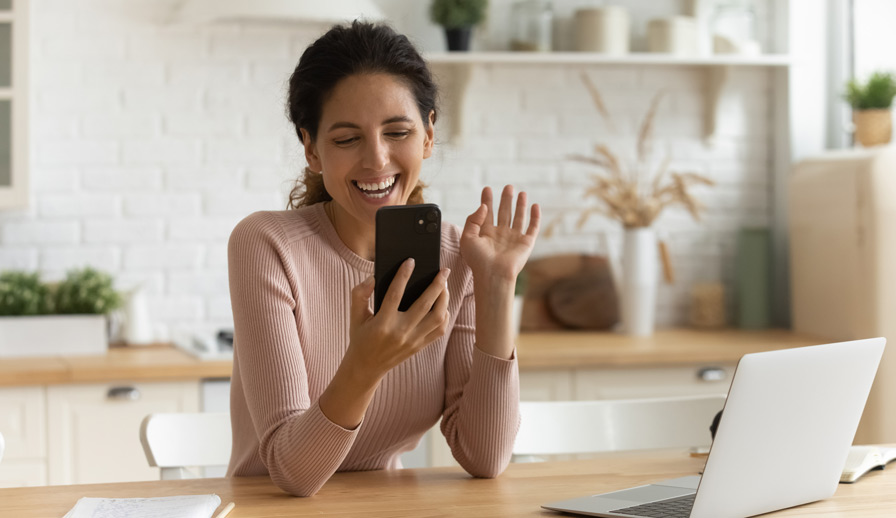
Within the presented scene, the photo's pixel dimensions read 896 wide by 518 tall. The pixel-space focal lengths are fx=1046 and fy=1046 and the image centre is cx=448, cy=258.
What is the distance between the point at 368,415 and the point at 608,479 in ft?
1.28

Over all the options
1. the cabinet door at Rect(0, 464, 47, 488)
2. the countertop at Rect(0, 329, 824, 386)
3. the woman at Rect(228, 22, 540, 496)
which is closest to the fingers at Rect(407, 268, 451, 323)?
the woman at Rect(228, 22, 540, 496)

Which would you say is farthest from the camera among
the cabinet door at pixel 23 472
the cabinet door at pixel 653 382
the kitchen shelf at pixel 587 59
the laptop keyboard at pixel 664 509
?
the kitchen shelf at pixel 587 59

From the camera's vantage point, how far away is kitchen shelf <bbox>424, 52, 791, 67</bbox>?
3.30 meters

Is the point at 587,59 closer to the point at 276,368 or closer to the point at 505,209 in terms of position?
the point at 505,209

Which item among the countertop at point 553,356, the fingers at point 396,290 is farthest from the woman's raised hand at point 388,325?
the countertop at point 553,356

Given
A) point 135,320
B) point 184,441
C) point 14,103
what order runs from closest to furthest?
point 184,441, point 14,103, point 135,320

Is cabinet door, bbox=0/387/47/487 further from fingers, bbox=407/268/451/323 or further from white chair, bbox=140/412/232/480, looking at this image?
fingers, bbox=407/268/451/323

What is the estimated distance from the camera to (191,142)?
332 cm

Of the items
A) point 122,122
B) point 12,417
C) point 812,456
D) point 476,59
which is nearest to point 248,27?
point 122,122

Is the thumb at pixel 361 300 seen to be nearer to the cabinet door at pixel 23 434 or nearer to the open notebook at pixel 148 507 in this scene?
the open notebook at pixel 148 507

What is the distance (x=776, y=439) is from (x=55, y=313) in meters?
2.36

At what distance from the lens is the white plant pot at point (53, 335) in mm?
2941

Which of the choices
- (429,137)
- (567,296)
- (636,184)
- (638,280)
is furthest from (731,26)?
(429,137)

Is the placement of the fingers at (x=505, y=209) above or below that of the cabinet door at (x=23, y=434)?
above
